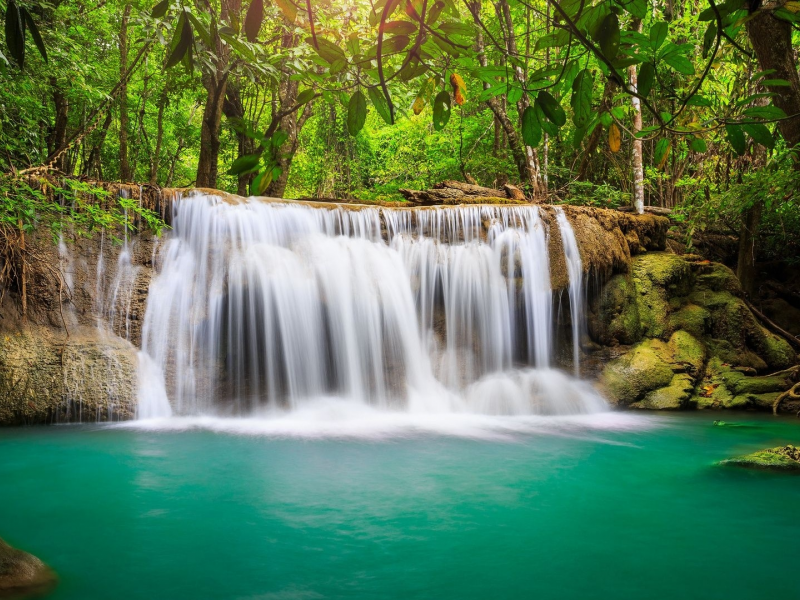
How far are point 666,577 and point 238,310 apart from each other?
6977 millimetres

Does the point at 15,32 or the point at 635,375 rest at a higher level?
the point at 15,32

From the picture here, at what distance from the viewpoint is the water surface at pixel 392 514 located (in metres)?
3.63

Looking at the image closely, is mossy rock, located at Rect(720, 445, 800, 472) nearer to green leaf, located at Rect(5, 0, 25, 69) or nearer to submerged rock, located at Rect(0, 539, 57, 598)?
submerged rock, located at Rect(0, 539, 57, 598)

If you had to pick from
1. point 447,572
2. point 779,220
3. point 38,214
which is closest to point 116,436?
point 38,214

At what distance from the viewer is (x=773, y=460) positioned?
6051 mm

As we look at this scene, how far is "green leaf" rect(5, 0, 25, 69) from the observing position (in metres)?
1.20

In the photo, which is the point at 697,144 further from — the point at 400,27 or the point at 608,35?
the point at 400,27

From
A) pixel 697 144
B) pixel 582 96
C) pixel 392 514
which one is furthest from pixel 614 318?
pixel 582 96

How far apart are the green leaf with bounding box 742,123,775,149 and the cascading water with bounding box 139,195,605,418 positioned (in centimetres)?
805

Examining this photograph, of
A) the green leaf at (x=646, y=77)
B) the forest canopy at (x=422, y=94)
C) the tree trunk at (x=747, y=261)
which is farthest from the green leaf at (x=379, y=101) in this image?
the tree trunk at (x=747, y=261)

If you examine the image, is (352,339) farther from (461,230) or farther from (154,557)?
(154,557)

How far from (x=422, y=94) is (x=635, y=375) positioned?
29.6 ft

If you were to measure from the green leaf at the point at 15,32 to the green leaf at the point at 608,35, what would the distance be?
3.98 ft

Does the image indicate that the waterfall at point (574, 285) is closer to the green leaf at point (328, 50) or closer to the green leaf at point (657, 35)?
the green leaf at point (657, 35)
